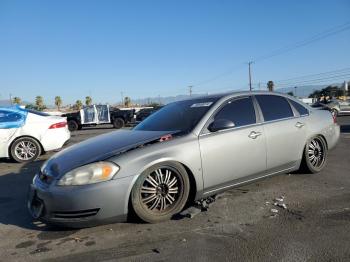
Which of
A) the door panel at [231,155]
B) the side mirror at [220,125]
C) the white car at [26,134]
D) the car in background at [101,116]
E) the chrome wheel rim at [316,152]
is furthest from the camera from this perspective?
the car in background at [101,116]

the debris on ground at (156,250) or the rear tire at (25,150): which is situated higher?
the rear tire at (25,150)

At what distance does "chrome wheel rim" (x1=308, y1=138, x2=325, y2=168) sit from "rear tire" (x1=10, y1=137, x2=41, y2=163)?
626cm

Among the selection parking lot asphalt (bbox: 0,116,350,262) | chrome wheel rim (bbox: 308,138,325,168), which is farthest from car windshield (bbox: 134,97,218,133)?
chrome wheel rim (bbox: 308,138,325,168)

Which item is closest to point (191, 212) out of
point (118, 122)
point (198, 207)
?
point (198, 207)

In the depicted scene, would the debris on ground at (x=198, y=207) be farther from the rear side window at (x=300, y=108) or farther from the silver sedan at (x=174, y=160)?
the rear side window at (x=300, y=108)

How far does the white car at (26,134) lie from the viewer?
28.5ft

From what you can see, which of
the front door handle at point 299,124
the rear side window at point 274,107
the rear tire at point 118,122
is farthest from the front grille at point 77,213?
the rear tire at point 118,122

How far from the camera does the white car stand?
28.5 ft

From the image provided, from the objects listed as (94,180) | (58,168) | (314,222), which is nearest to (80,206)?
(94,180)

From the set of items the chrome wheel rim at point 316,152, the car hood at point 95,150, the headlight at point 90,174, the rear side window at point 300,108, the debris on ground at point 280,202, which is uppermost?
the rear side window at point 300,108

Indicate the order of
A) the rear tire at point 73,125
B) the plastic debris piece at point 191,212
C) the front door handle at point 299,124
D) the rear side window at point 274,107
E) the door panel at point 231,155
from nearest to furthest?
the plastic debris piece at point 191,212 → the door panel at point 231,155 → the rear side window at point 274,107 → the front door handle at point 299,124 → the rear tire at point 73,125

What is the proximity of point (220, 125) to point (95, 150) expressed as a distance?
1427mm

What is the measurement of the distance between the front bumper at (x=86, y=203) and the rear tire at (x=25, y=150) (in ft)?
18.2

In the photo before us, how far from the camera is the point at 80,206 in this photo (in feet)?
11.6
